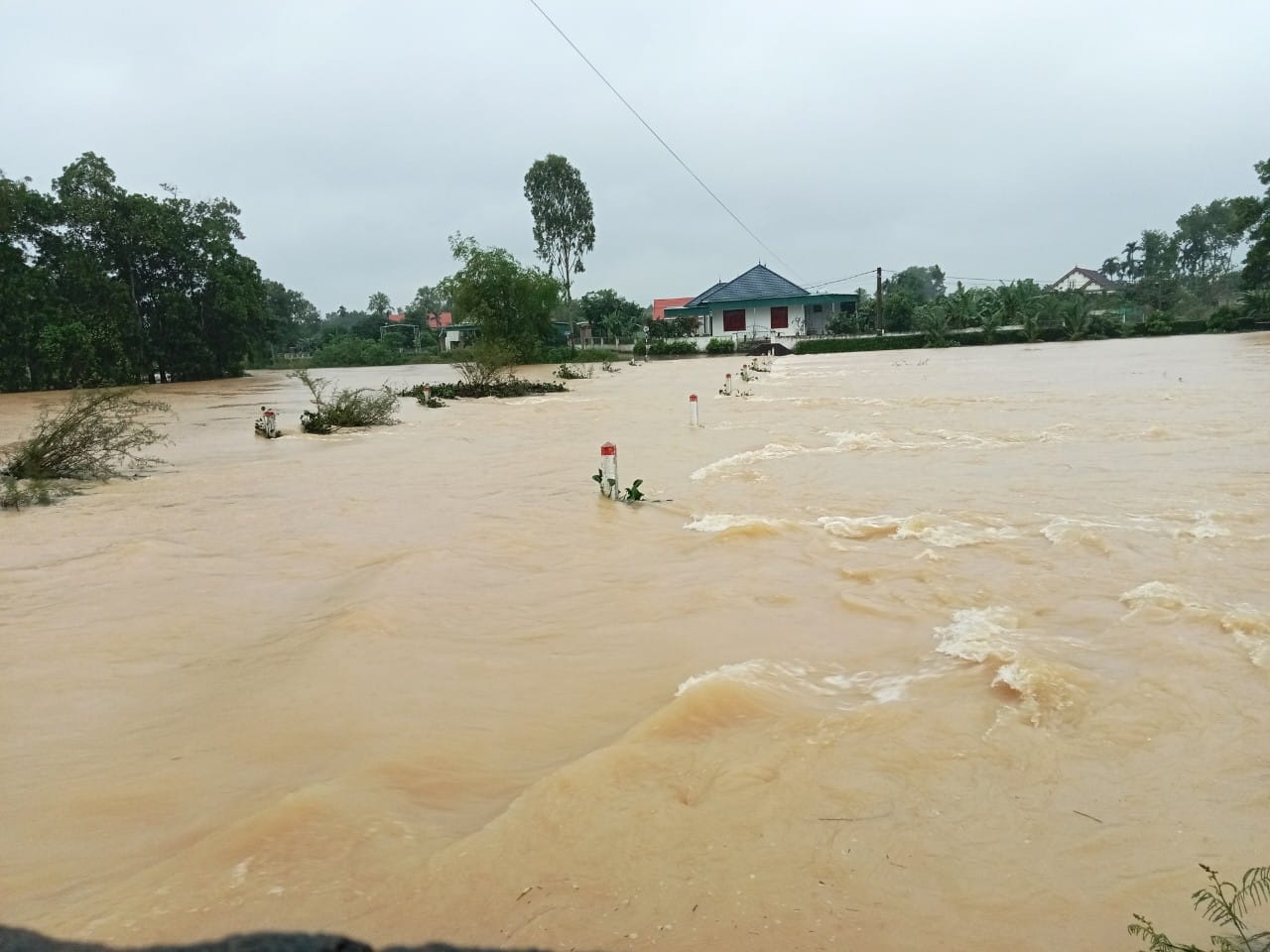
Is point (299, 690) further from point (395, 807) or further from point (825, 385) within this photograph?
point (825, 385)

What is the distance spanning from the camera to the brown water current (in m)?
2.33

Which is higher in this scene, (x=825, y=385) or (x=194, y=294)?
(x=194, y=294)

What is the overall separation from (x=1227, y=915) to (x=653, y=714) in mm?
2002

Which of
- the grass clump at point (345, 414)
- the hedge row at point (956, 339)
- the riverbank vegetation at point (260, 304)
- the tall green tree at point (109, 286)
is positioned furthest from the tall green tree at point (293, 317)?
the grass clump at point (345, 414)

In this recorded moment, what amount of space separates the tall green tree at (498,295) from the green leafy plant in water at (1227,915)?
132 ft

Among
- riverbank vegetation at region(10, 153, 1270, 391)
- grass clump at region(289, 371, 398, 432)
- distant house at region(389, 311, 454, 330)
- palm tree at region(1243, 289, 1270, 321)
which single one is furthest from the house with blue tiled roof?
grass clump at region(289, 371, 398, 432)

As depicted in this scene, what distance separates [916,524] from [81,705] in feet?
18.3

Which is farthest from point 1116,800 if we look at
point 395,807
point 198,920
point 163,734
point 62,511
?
point 62,511

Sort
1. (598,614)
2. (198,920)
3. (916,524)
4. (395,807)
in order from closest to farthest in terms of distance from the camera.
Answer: (198,920) < (395,807) < (598,614) < (916,524)

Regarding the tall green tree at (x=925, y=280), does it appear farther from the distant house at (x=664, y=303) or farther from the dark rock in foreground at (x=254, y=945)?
the dark rock in foreground at (x=254, y=945)

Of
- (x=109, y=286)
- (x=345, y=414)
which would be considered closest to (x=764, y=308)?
(x=109, y=286)

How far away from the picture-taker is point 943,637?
4352mm

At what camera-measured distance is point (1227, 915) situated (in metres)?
2.13

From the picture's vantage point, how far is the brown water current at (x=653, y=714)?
233 cm
